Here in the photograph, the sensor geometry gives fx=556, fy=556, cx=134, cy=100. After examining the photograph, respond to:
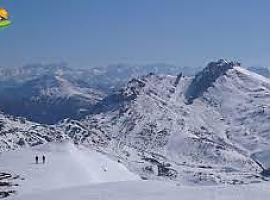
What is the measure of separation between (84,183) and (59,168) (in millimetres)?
9864

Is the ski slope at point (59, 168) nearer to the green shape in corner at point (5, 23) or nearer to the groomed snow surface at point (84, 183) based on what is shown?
the groomed snow surface at point (84, 183)

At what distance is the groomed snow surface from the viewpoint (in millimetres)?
60812

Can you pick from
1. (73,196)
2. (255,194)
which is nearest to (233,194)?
(255,194)

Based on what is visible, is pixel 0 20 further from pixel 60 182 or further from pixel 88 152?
pixel 88 152

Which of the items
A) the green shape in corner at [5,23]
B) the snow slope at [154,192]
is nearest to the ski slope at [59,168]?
the snow slope at [154,192]

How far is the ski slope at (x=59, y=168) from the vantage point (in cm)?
9202

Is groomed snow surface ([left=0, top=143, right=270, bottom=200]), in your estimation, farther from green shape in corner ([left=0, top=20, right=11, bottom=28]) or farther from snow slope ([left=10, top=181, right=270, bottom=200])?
green shape in corner ([left=0, top=20, right=11, bottom=28])

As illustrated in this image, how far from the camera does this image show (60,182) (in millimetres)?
94812

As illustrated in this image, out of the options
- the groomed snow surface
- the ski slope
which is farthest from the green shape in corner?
the ski slope

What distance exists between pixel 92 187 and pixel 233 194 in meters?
18.4

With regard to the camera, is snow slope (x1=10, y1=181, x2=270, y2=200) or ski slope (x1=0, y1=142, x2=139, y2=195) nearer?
snow slope (x1=10, y1=181, x2=270, y2=200)

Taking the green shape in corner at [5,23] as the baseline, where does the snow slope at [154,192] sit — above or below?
below

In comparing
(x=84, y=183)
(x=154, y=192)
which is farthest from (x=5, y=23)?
(x=84, y=183)

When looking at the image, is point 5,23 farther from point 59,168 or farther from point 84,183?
point 59,168
